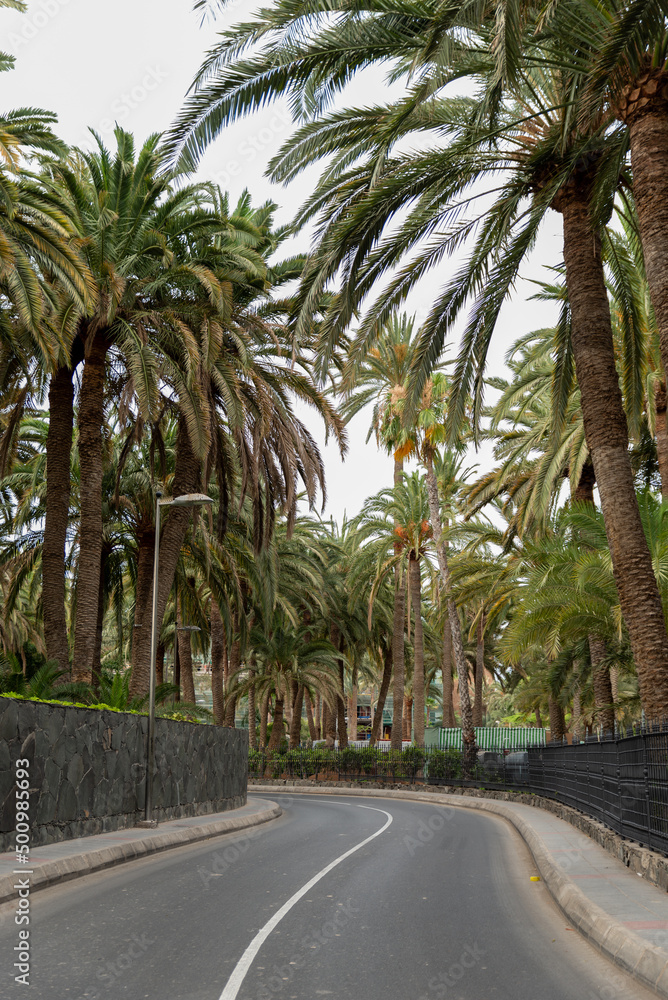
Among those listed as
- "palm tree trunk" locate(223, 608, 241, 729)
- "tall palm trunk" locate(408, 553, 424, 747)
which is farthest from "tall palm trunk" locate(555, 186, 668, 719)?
"palm tree trunk" locate(223, 608, 241, 729)

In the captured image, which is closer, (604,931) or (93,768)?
(604,931)

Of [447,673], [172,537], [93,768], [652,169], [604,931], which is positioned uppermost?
[652,169]

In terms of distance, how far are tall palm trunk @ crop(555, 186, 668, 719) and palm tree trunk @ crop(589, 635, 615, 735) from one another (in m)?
12.6

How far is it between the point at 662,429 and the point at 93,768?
15169 millimetres

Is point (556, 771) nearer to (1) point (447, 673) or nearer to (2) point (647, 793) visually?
(2) point (647, 793)

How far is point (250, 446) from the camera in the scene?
22.3 metres

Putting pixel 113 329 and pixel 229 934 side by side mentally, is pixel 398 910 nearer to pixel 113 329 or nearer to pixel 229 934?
pixel 229 934

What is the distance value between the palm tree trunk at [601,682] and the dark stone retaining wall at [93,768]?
1031cm

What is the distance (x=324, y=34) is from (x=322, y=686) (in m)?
31.1

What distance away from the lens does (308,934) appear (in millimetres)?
7887

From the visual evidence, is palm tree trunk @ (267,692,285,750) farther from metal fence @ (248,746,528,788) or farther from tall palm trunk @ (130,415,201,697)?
tall palm trunk @ (130,415,201,697)

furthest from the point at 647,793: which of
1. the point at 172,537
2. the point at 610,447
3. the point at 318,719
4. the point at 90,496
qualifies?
the point at 318,719

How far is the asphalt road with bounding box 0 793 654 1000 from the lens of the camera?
20.4 feet

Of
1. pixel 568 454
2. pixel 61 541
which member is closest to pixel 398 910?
pixel 61 541
